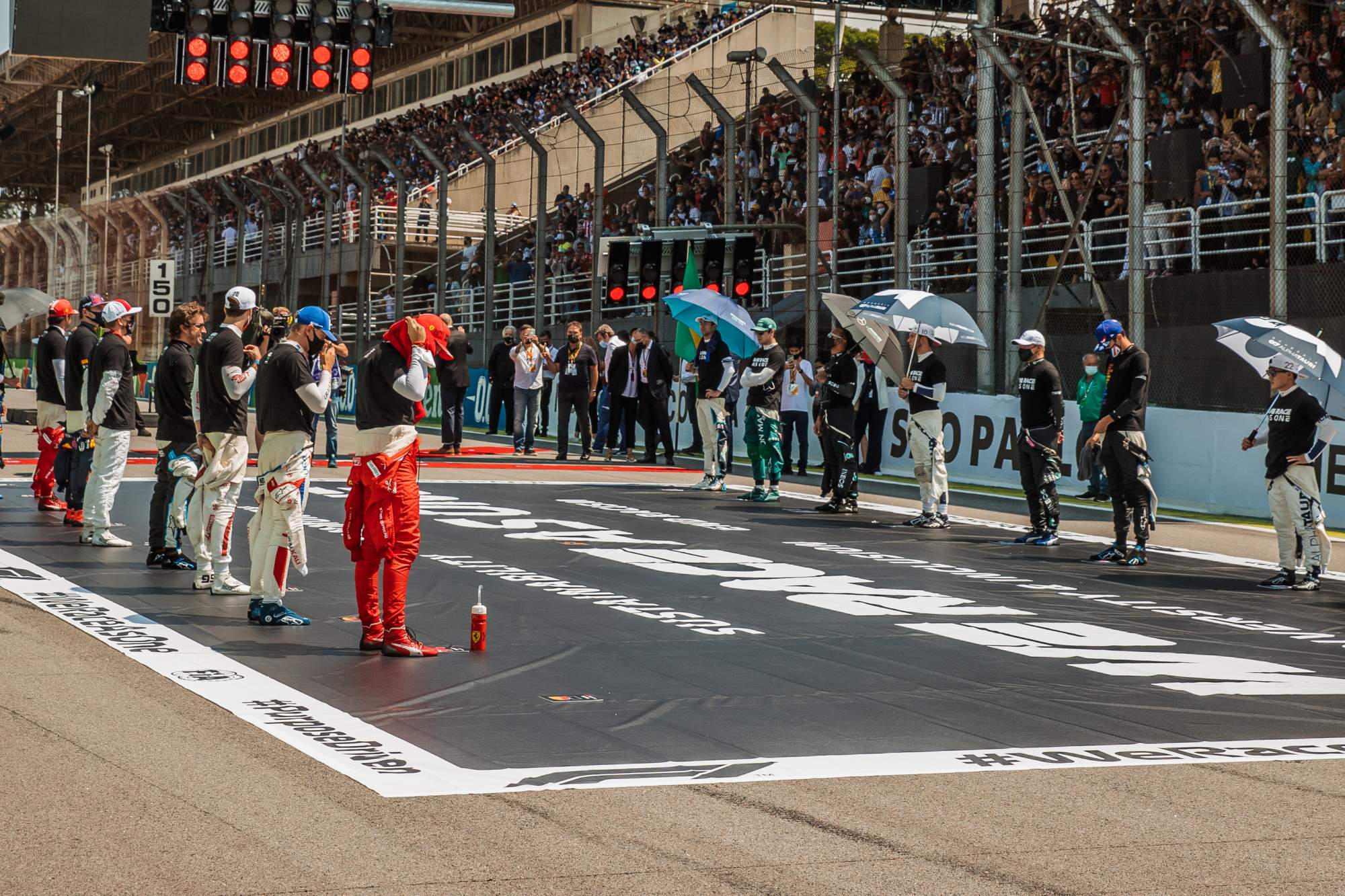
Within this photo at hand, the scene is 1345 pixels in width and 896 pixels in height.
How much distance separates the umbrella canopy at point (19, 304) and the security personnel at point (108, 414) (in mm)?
11597

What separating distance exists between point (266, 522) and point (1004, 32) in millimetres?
12790

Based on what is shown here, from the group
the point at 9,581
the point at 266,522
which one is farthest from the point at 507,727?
the point at 9,581

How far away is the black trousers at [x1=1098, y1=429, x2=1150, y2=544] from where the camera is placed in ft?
44.0

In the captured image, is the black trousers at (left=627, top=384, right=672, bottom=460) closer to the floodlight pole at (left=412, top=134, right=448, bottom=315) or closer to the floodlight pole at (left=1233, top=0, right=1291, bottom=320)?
the floodlight pole at (left=1233, top=0, right=1291, bottom=320)

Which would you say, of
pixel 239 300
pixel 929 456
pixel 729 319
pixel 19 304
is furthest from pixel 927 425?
pixel 19 304

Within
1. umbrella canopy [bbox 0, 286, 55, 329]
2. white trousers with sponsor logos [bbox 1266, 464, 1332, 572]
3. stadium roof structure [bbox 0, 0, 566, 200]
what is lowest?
white trousers with sponsor logos [bbox 1266, 464, 1332, 572]

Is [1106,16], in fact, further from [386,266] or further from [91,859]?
[386,266]

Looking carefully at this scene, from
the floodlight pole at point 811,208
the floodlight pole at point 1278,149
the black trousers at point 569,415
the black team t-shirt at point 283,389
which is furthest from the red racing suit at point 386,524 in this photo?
the floodlight pole at point 811,208

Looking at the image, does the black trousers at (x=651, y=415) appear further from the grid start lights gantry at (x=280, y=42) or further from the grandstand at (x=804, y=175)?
the grid start lights gantry at (x=280, y=42)

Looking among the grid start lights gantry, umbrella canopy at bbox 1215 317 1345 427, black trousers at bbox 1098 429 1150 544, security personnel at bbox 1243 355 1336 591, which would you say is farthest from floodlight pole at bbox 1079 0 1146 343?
the grid start lights gantry

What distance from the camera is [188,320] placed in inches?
439

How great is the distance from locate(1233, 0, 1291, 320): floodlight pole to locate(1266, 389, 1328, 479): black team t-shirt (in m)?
5.07

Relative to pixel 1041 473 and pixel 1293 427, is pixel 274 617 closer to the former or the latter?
pixel 1293 427

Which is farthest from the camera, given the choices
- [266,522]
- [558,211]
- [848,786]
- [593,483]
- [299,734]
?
[558,211]
